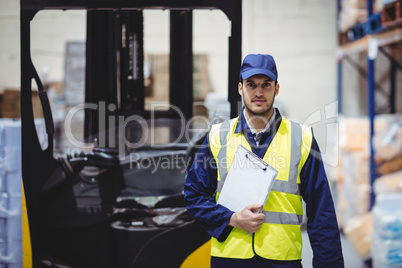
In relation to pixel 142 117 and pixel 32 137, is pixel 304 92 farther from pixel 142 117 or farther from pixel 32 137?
pixel 32 137

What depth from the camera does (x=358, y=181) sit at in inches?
189

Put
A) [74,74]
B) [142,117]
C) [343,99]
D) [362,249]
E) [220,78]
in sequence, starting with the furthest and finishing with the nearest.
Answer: [343,99] → [220,78] → [74,74] → [362,249] → [142,117]

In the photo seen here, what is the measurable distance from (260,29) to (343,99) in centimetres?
173

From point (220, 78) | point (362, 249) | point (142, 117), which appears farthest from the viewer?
point (220, 78)

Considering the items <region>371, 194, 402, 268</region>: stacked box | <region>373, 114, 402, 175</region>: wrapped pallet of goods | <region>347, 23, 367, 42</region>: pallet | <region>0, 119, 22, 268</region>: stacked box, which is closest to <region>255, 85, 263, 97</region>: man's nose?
<region>0, 119, 22, 268</region>: stacked box

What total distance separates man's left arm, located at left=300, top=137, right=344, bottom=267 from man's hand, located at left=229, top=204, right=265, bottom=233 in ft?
0.72

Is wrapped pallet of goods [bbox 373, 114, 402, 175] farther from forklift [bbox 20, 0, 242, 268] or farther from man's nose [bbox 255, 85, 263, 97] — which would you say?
man's nose [bbox 255, 85, 263, 97]

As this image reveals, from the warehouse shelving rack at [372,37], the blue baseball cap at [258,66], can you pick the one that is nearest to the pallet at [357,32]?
the warehouse shelving rack at [372,37]

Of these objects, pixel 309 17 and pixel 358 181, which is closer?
pixel 358 181

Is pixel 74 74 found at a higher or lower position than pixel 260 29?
lower

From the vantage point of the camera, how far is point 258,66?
189cm

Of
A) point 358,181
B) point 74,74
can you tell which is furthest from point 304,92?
point 74,74

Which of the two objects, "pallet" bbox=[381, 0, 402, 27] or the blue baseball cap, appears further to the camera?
"pallet" bbox=[381, 0, 402, 27]

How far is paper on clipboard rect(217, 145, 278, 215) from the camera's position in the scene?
72.4 inches
